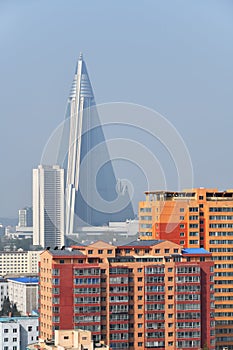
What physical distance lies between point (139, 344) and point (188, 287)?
0.58 m

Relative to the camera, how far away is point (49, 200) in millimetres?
24484

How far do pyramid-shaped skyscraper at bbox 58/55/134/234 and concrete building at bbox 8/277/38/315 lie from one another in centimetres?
305

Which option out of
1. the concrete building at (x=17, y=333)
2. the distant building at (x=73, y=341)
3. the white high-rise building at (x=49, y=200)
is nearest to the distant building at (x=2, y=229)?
the white high-rise building at (x=49, y=200)

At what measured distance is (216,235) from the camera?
10.9m

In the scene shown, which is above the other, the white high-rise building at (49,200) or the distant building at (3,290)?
the white high-rise building at (49,200)

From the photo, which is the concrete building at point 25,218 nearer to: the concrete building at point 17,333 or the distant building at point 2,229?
the distant building at point 2,229

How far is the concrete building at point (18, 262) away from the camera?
71.9 ft

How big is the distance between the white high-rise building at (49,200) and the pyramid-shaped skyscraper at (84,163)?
0.31m

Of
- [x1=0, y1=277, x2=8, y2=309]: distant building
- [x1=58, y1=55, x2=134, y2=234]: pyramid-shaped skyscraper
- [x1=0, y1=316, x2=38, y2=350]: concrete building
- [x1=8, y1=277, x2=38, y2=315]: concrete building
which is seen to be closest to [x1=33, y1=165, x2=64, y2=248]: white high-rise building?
[x1=58, y1=55, x2=134, y2=234]: pyramid-shaped skyscraper

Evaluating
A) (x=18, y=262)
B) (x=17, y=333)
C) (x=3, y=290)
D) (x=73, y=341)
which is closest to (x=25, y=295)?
(x=3, y=290)

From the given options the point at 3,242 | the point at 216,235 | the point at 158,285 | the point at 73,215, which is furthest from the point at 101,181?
the point at 158,285

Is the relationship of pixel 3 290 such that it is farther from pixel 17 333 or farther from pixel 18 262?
pixel 18 262

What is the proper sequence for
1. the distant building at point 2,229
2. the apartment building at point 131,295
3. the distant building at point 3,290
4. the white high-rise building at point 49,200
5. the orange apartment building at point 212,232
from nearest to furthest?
the apartment building at point 131,295 → the orange apartment building at point 212,232 → the distant building at point 3,290 → the white high-rise building at point 49,200 → the distant building at point 2,229

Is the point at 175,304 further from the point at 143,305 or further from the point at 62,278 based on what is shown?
the point at 62,278
